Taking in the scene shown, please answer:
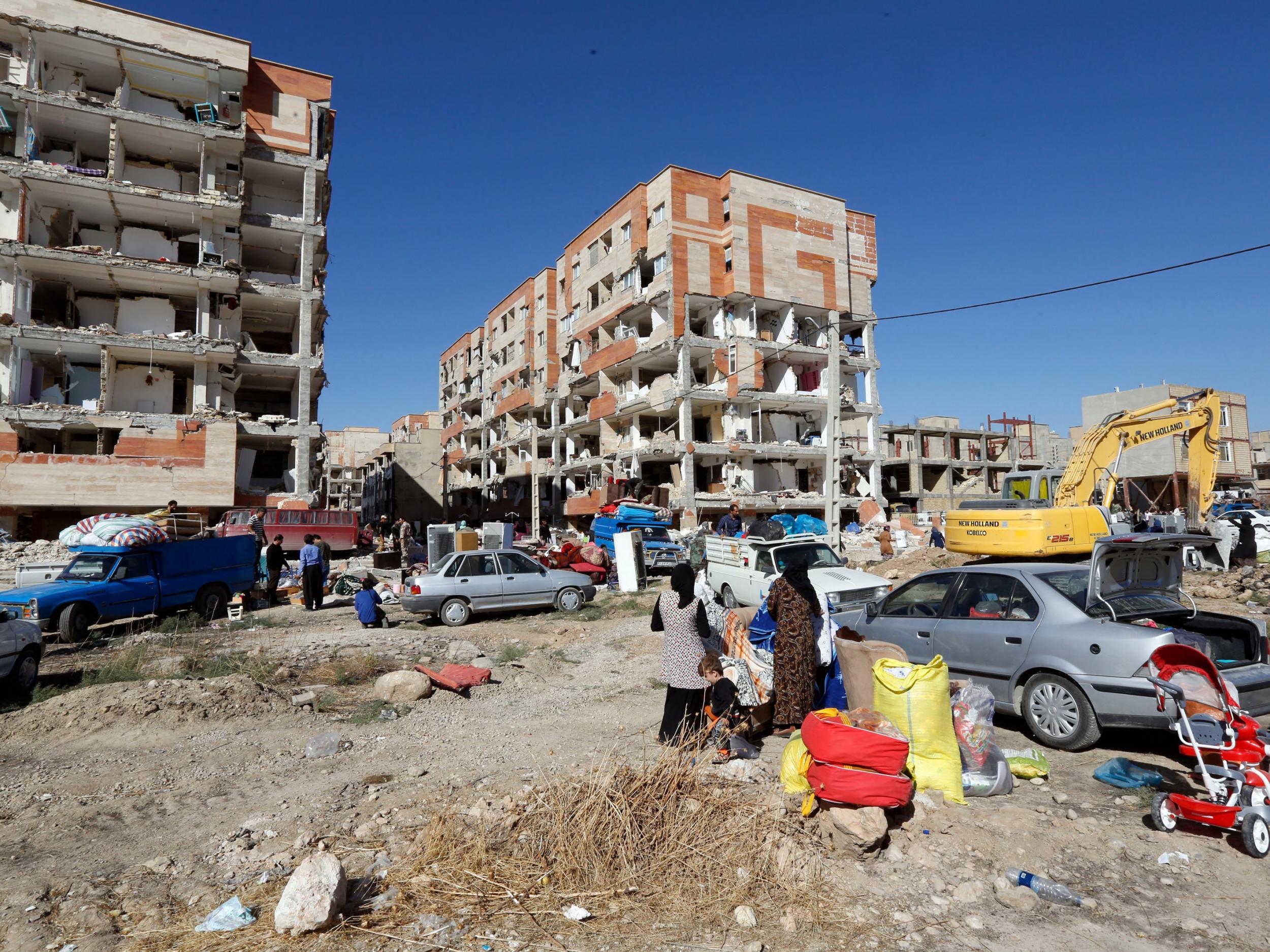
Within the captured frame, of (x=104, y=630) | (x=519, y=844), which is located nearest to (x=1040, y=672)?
(x=519, y=844)

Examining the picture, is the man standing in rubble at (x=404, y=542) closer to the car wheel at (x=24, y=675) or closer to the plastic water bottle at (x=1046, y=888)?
the car wheel at (x=24, y=675)

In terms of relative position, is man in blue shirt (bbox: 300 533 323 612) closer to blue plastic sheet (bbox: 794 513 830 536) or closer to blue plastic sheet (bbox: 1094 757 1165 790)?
blue plastic sheet (bbox: 1094 757 1165 790)

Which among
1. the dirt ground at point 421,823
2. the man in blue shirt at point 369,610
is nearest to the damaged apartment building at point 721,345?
the man in blue shirt at point 369,610

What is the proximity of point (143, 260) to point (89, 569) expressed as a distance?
22.5 metres

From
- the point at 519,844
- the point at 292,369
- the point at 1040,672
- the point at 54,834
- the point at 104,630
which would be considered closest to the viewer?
the point at 519,844

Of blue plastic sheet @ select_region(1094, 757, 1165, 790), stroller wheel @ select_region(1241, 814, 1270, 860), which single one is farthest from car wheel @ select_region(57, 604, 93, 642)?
stroller wheel @ select_region(1241, 814, 1270, 860)

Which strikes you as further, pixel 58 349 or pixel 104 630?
pixel 58 349

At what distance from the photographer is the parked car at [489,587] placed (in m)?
13.4

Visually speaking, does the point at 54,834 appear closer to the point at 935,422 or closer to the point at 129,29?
the point at 129,29

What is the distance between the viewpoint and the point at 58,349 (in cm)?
2838

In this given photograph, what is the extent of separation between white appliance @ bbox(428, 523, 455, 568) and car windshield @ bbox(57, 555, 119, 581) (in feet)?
27.2

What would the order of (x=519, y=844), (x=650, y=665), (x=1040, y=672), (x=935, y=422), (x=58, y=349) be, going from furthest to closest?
(x=935, y=422), (x=58, y=349), (x=650, y=665), (x=1040, y=672), (x=519, y=844)

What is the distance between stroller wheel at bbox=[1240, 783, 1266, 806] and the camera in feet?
13.2

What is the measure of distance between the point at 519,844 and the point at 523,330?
52.6 metres
